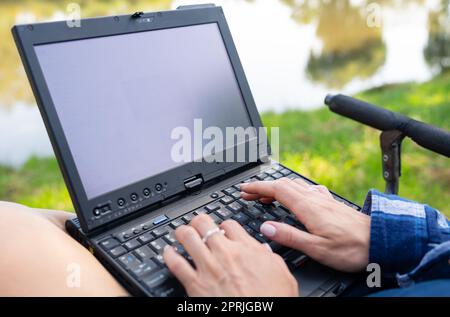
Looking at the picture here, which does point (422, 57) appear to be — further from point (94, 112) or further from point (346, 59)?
point (94, 112)

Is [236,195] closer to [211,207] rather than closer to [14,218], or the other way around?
[211,207]

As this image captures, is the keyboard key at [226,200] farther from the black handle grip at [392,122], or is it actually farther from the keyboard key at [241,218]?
the black handle grip at [392,122]


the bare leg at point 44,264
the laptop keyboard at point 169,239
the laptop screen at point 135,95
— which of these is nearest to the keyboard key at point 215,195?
the laptop keyboard at point 169,239

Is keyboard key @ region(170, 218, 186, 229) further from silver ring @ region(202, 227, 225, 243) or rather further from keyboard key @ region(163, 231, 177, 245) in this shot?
silver ring @ region(202, 227, 225, 243)

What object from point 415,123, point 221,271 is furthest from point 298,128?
point 221,271

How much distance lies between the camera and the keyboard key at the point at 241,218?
41.0 inches

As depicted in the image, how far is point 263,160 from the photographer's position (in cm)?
127

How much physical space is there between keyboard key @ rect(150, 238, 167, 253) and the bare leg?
0.10 m

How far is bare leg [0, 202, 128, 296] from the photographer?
31.7 inches

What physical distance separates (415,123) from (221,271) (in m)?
0.70

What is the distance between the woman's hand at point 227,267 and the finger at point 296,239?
2.3 inches

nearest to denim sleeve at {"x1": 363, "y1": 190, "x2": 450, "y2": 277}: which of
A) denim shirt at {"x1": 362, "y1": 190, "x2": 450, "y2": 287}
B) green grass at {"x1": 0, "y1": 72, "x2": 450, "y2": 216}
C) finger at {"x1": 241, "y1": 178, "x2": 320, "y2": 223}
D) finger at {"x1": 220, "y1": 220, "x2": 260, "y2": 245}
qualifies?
denim shirt at {"x1": 362, "y1": 190, "x2": 450, "y2": 287}

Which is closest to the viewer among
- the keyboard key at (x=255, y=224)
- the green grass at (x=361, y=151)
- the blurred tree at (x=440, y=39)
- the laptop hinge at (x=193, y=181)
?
the keyboard key at (x=255, y=224)

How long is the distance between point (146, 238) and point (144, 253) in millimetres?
47
